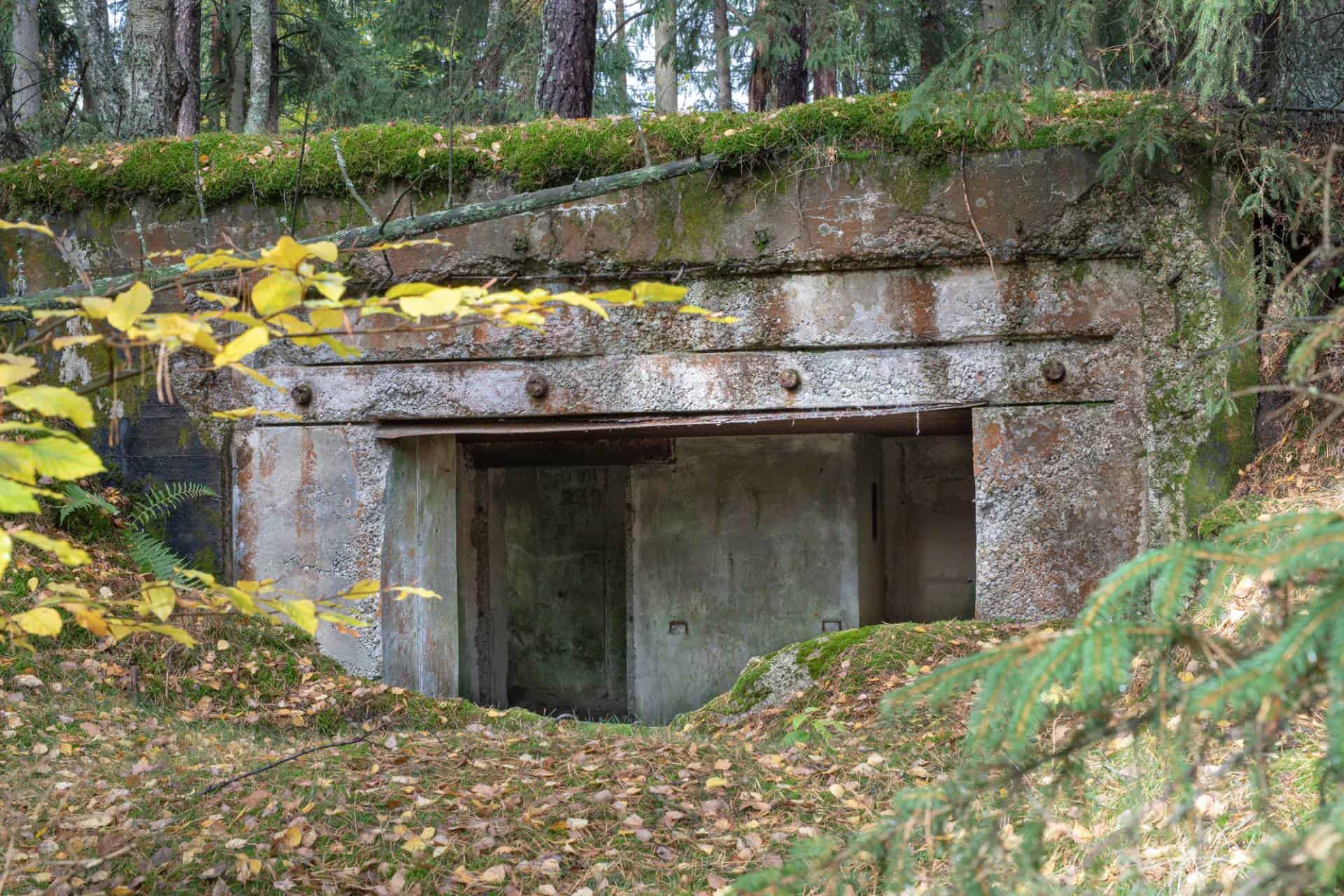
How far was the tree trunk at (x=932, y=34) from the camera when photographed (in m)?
12.1

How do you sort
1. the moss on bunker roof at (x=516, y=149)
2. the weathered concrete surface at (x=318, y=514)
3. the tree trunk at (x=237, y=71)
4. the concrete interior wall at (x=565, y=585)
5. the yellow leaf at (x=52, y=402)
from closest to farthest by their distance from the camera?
the yellow leaf at (x=52, y=402)
the moss on bunker roof at (x=516, y=149)
the weathered concrete surface at (x=318, y=514)
the concrete interior wall at (x=565, y=585)
the tree trunk at (x=237, y=71)

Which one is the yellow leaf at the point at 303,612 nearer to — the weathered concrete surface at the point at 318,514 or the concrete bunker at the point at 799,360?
the concrete bunker at the point at 799,360

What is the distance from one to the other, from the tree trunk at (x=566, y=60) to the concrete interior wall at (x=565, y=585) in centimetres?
367

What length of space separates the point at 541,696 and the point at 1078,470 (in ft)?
22.5

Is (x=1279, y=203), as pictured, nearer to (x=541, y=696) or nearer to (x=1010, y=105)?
(x=1010, y=105)

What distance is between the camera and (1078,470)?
6160 millimetres

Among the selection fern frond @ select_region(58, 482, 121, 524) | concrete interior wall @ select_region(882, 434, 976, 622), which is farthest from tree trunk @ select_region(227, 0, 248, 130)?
concrete interior wall @ select_region(882, 434, 976, 622)

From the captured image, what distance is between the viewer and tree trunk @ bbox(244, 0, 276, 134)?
38.2 ft

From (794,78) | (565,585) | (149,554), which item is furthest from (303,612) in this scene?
(794,78)

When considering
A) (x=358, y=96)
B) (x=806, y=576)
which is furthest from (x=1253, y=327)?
(x=358, y=96)

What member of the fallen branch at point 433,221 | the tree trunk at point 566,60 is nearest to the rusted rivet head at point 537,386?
the fallen branch at point 433,221

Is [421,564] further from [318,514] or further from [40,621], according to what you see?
[40,621]

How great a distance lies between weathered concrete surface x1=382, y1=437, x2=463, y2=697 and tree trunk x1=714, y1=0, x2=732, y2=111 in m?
6.86

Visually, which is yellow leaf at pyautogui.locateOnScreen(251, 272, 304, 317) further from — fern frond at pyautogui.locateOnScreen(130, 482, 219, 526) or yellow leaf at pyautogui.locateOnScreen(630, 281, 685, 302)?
fern frond at pyautogui.locateOnScreen(130, 482, 219, 526)
